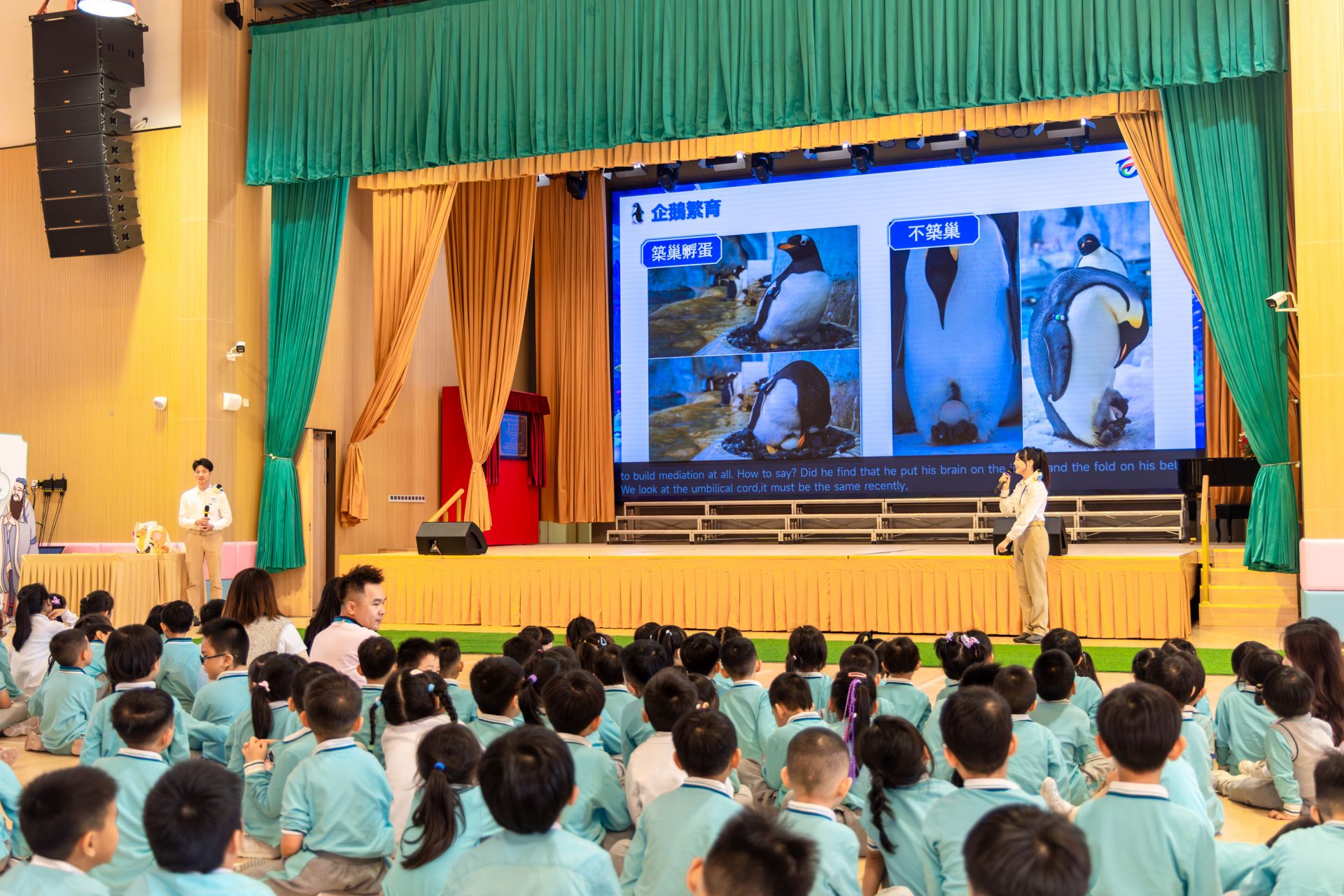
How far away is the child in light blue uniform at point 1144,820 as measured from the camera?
229cm

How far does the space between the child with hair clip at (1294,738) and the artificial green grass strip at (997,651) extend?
2658 millimetres

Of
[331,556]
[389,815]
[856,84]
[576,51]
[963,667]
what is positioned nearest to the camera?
[389,815]

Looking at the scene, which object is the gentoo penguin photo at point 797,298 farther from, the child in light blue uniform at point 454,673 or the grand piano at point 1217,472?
the child in light blue uniform at point 454,673

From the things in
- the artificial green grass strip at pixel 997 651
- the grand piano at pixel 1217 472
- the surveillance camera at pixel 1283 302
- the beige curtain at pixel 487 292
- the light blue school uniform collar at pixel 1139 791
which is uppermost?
the beige curtain at pixel 487 292

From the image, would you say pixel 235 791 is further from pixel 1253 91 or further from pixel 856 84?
pixel 1253 91

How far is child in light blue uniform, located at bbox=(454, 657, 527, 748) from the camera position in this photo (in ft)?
11.6

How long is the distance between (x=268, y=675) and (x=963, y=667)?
2415mm

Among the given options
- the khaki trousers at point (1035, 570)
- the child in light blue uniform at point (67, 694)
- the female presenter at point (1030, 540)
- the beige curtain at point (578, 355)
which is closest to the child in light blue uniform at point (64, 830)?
the child in light blue uniform at point (67, 694)

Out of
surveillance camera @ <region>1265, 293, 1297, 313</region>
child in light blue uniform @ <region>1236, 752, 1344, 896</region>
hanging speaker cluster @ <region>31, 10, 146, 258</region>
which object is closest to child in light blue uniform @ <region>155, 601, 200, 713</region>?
child in light blue uniform @ <region>1236, 752, 1344, 896</region>

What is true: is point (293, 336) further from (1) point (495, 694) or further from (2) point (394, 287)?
(1) point (495, 694)

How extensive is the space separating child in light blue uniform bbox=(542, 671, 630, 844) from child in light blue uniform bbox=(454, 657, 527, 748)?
24cm

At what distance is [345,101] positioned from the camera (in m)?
10.4

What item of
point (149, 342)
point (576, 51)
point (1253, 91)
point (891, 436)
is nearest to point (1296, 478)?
point (1253, 91)

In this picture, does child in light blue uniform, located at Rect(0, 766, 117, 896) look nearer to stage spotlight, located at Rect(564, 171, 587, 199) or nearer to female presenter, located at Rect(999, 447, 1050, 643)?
female presenter, located at Rect(999, 447, 1050, 643)
